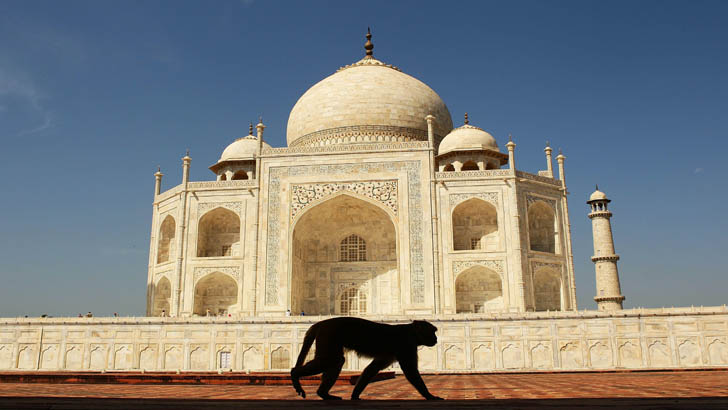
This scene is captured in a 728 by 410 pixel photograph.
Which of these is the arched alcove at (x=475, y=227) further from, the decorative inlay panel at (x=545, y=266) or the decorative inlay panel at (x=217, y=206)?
the decorative inlay panel at (x=217, y=206)

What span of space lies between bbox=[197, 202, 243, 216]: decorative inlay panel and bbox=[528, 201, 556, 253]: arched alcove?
33.5 feet

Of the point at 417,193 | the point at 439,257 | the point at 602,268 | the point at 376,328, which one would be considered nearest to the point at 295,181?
the point at 417,193

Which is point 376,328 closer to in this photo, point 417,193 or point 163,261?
point 417,193

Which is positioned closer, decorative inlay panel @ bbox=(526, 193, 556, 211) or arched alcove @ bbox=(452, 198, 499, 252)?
decorative inlay panel @ bbox=(526, 193, 556, 211)

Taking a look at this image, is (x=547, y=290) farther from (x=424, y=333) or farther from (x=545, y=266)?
(x=424, y=333)

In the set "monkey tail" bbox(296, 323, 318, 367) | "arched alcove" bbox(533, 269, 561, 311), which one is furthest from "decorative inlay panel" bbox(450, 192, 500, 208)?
"monkey tail" bbox(296, 323, 318, 367)

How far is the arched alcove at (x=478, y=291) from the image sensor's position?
20391 mm

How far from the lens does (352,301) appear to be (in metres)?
21.9

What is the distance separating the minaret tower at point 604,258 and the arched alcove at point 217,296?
13.3m

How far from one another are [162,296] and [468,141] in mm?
12844

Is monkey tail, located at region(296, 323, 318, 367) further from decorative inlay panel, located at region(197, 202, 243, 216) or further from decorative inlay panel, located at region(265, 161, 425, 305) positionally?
decorative inlay panel, located at region(197, 202, 243, 216)

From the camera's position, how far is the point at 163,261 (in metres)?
23.0

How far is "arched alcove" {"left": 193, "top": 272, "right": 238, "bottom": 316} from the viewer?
70.2 ft

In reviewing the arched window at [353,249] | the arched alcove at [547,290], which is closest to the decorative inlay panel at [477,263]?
the arched alcove at [547,290]
